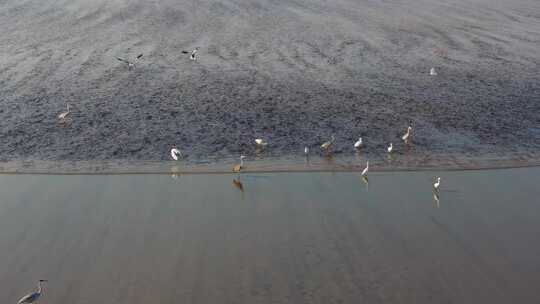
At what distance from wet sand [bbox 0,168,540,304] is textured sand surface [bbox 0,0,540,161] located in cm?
223

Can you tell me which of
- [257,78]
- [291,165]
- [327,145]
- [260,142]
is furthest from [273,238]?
[257,78]

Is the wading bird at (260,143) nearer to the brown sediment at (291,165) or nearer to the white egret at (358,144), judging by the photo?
the brown sediment at (291,165)

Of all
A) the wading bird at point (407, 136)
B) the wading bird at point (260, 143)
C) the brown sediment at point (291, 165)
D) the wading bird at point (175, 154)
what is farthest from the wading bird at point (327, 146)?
the wading bird at point (175, 154)

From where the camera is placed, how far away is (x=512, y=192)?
16.1 metres

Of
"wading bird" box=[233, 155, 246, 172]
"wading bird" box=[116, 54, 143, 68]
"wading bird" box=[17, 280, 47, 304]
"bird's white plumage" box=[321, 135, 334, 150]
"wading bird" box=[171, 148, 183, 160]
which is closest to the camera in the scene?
"wading bird" box=[17, 280, 47, 304]

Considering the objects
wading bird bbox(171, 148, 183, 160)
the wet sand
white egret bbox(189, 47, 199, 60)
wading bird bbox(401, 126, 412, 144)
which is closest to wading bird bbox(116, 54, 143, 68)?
white egret bbox(189, 47, 199, 60)

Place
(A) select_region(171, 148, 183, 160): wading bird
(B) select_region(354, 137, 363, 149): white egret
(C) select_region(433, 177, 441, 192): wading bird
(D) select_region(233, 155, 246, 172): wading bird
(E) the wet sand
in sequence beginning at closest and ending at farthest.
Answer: (E) the wet sand, (C) select_region(433, 177, 441, 192): wading bird, (D) select_region(233, 155, 246, 172): wading bird, (A) select_region(171, 148, 183, 160): wading bird, (B) select_region(354, 137, 363, 149): white egret

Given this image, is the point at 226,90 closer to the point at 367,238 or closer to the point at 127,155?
the point at 127,155

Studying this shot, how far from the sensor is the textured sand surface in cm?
1928

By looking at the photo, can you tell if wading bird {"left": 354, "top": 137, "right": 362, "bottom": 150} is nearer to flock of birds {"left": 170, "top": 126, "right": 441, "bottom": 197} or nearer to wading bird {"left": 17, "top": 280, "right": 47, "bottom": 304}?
flock of birds {"left": 170, "top": 126, "right": 441, "bottom": 197}

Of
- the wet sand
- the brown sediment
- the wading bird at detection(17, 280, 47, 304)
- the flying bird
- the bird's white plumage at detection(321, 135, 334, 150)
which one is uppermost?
the wading bird at detection(17, 280, 47, 304)

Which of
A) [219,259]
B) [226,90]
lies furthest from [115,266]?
[226,90]

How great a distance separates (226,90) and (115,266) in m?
11.7

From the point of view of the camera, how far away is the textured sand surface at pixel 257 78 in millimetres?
19281
